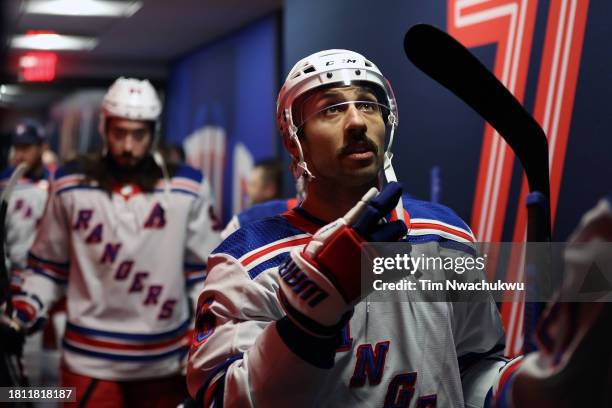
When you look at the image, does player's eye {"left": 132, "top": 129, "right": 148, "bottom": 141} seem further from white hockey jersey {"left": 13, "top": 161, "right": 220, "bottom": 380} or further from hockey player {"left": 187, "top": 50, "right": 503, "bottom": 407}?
hockey player {"left": 187, "top": 50, "right": 503, "bottom": 407}

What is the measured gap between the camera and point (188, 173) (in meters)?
3.16

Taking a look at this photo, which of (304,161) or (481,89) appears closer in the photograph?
(481,89)

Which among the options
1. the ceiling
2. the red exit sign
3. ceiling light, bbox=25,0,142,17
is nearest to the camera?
the red exit sign

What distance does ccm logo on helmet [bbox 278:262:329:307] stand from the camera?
4.02 ft

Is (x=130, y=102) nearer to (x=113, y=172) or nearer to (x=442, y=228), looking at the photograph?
(x=113, y=172)

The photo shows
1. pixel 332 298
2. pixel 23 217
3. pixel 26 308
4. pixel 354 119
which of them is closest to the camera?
pixel 332 298

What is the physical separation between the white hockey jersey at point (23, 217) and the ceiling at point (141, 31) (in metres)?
0.70

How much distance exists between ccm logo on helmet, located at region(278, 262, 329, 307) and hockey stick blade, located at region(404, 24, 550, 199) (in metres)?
0.40

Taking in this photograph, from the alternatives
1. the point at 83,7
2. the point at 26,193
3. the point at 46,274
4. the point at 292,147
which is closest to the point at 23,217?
the point at 26,193

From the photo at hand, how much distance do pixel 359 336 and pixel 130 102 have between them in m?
1.92

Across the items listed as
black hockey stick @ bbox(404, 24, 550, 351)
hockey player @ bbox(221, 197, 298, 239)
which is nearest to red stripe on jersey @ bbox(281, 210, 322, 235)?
black hockey stick @ bbox(404, 24, 550, 351)

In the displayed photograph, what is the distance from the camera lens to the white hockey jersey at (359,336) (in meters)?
1.43

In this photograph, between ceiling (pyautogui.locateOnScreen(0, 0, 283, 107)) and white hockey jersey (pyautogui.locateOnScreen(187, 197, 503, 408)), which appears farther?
ceiling (pyautogui.locateOnScreen(0, 0, 283, 107))

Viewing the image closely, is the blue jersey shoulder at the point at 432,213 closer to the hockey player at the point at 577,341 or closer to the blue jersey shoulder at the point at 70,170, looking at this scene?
the hockey player at the point at 577,341
